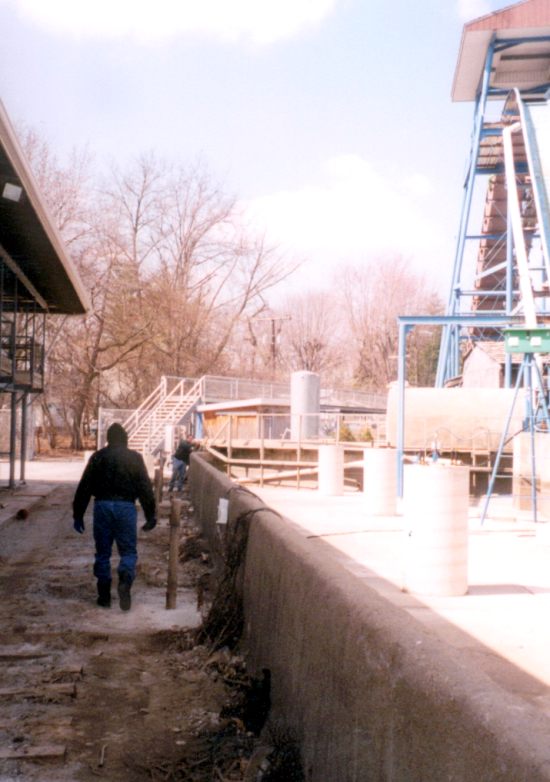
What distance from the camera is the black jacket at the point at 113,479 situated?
8875 millimetres

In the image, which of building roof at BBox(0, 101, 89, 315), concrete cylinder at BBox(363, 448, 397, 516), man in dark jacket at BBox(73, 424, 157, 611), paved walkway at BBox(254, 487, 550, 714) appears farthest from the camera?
concrete cylinder at BBox(363, 448, 397, 516)

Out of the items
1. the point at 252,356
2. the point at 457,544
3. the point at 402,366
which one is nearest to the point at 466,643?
the point at 457,544

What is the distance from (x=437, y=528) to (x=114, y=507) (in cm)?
323

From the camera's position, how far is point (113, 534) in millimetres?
8852

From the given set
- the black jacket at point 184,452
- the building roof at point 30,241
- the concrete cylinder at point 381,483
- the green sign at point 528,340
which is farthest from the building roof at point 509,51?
the concrete cylinder at point 381,483

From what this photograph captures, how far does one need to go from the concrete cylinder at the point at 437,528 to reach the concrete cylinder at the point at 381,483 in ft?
26.5

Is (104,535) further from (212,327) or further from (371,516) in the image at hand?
(212,327)

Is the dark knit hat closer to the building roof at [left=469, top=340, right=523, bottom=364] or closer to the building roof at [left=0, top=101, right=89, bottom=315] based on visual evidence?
the building roof at [left=0, top=101, right=89, bottom=315]

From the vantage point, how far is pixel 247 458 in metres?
31.9

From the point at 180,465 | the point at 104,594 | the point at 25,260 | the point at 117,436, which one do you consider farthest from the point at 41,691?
the point at 180,465

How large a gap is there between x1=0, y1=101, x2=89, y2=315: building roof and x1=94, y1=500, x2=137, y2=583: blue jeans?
4422 mm

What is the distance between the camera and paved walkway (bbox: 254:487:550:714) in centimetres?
657

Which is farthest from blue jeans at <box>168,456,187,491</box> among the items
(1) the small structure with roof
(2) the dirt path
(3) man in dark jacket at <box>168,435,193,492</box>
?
(2) the dirt path

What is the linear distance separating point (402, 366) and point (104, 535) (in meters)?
13.5
